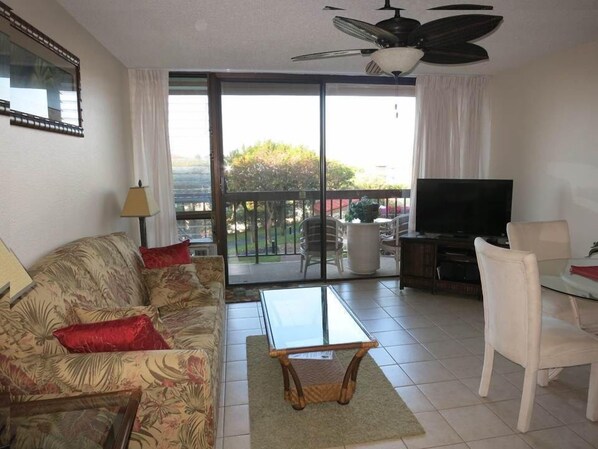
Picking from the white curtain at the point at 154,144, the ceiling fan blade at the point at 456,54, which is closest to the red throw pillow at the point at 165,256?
the white curtain at the point at 154,144

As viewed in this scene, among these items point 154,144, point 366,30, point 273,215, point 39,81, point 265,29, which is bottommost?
point 273,215

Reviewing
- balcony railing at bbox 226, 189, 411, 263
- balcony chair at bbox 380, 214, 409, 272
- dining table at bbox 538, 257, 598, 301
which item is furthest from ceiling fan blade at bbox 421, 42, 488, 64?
balcony chair at bbox 380, 214, 409, 272

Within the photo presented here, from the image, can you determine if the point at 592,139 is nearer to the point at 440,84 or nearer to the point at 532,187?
the point at 532,187

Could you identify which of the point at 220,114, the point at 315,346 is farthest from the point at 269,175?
the point at 315,346

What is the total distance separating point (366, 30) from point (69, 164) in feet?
6.89

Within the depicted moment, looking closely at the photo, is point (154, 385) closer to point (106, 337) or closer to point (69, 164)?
point (106, 337)

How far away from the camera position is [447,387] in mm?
2666

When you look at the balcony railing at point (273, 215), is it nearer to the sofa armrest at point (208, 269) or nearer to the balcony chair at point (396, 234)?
the balcony chair at point (396, 234)

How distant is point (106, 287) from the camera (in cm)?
252

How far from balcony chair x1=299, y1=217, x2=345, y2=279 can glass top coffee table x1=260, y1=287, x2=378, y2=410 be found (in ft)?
6.51

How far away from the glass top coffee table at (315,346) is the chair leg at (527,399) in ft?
2.61

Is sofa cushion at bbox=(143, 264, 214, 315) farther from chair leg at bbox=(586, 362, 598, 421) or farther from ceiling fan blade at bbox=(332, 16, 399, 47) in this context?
chair leg at bbox=(586, 362, 598, 421)

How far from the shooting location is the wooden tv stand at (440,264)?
14.2ft

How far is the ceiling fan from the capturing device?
184cm
